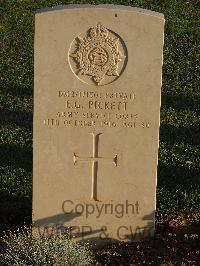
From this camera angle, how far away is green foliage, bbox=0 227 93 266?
4906 mm

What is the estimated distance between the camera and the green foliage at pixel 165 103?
6770 mm

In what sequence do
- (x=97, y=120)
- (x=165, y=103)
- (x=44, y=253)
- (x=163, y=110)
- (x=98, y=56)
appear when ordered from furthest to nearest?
(x=165, y=103) < (x=163, y=110) < (x=97, y=120) < (x=98, y=56) < (x=44, y=253)

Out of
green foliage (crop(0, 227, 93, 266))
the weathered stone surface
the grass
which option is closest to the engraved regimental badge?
the weathered stone surface

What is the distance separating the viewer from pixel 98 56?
17.1 ft

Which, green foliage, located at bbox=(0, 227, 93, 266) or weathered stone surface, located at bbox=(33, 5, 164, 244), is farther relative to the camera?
weathered stone surface, located at bbox=(33, 5, 164, 244)

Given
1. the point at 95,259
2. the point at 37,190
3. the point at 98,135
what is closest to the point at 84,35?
the point at 98,135

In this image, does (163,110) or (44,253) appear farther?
(163,110)

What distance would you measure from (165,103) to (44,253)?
4.78 m

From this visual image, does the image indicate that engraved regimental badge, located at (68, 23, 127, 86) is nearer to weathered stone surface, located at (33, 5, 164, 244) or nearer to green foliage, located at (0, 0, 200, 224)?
weathered stone surface, located at (33, 5, 164, 244)

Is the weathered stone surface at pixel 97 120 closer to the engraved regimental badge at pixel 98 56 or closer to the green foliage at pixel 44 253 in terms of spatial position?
the engraved regimental badge at pixel 98 56

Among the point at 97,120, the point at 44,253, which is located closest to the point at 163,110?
the point at 97,120

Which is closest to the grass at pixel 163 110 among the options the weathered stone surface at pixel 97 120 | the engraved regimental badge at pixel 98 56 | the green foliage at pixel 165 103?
the green foliage at pixel 165 103

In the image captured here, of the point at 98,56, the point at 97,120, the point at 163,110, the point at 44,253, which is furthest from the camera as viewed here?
the point at 163,110

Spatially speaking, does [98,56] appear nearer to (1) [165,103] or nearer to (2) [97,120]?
(2) [97,120]
